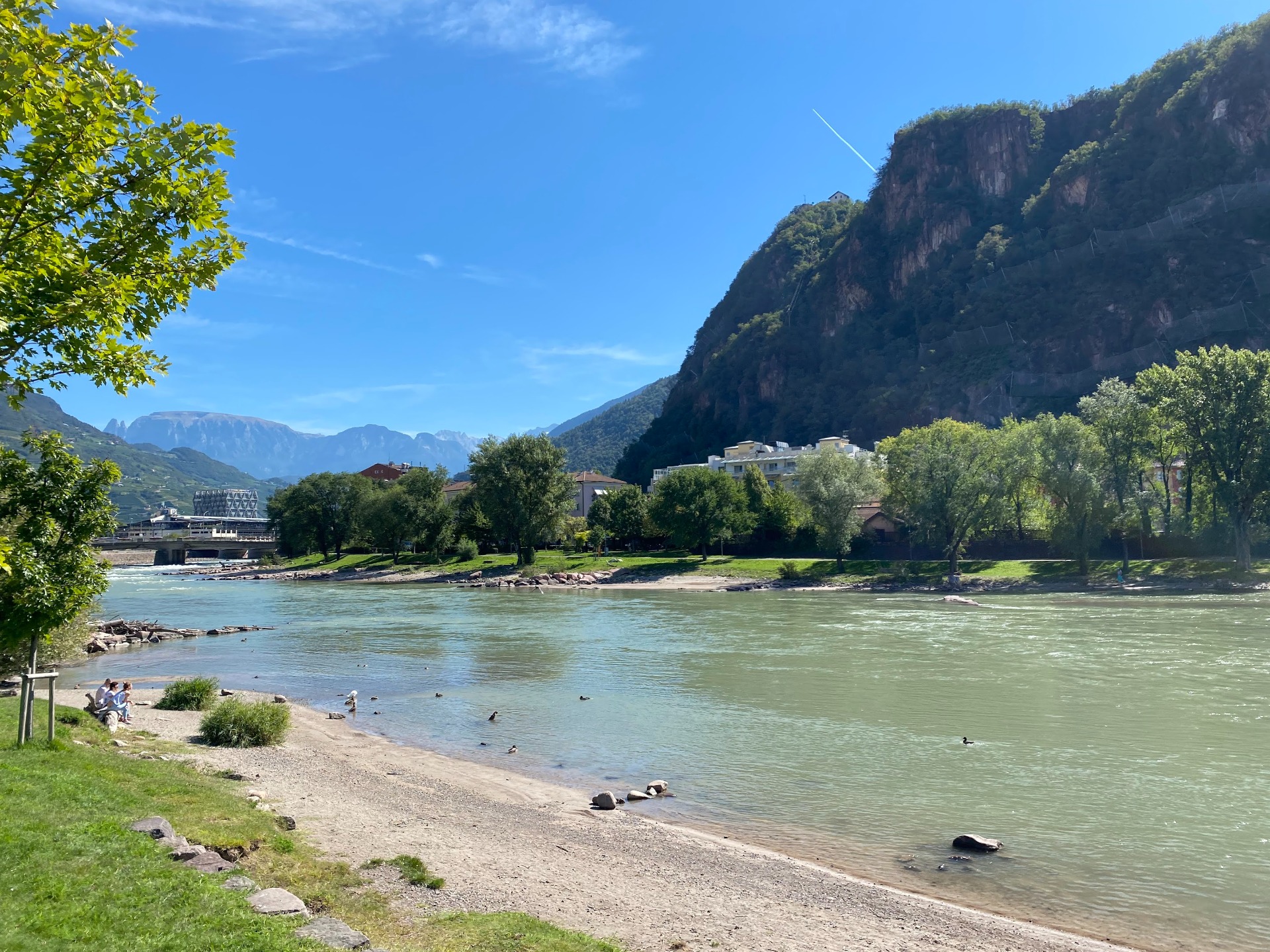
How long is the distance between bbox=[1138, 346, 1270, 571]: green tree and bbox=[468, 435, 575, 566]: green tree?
62338 mm

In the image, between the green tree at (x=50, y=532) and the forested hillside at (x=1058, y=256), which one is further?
the forested hillside at (x=1058, y=256)

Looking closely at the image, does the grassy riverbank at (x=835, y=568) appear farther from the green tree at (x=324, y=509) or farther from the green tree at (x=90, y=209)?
the green tree at (x=90, y=209)

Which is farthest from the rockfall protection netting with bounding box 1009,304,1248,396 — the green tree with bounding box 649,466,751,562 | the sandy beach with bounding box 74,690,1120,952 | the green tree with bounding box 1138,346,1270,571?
the sandy beach with bounding box 74,690,1120,952

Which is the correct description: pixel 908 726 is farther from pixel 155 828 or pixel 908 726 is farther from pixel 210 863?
pixel 155 828

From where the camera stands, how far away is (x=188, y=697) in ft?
74.6

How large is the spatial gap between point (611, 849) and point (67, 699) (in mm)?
18979

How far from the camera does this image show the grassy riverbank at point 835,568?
63.3 meters

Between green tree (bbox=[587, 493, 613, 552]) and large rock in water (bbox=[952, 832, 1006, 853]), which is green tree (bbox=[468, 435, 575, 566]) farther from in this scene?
large rock in water (bbox=[952, 832, 1006, 853])

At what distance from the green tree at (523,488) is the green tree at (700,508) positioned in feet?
41.7

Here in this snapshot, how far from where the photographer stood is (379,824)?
1270cm

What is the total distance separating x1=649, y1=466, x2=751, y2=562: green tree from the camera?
302 ft

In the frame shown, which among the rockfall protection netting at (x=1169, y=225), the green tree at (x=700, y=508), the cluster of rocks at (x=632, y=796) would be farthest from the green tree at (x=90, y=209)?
the rockfall protection netting at (x=1169, y=225)

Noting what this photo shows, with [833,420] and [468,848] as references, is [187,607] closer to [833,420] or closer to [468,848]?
[468,848]

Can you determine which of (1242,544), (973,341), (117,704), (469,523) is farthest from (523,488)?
(973,341)
